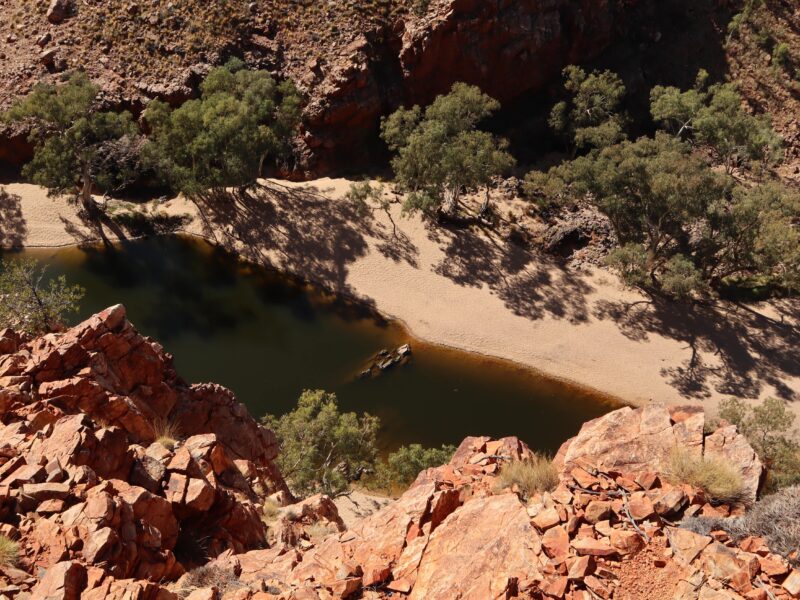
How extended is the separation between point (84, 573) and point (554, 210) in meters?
44.7

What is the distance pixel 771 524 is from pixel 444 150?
34.7 metres

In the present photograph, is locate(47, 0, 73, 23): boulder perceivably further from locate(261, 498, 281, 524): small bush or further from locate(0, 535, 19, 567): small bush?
locate(0, 535, 19, 567): small bush

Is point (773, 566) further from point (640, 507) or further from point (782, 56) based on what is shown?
point (782, 56)

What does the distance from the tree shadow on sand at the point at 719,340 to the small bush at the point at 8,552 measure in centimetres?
3605

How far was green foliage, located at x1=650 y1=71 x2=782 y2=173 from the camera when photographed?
48.8m

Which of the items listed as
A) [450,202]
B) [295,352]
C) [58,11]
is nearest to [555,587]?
[295,352]

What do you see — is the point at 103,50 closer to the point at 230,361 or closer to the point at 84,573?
the point at 230,361

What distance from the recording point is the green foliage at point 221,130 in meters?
45.1

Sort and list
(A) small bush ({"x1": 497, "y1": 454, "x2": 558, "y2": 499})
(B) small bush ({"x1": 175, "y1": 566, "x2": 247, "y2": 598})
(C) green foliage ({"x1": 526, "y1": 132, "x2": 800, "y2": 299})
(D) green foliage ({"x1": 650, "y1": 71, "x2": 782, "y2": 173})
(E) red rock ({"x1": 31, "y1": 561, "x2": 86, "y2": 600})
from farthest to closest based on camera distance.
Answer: (D) green foliage ({"x1": 650, "y1": 71, "x2": 782, "y2": 173}) → (C) green foliage ({"x1": 526, "y1": 132, "x2": 800, "y2": 299}) → (A) small bush ({"x1": 497, "y1": 454, "x2": 558, "y2": 499}) → (B) small bush ({"x1": 175, "y1": 566, "x2": 247, "y2": 598}) → (E) red rock ({"x1": 31, "y1": 561, "x2": 86, "y2": 600})

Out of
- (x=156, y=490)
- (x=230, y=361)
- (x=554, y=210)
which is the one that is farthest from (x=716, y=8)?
(x=156, y=490)

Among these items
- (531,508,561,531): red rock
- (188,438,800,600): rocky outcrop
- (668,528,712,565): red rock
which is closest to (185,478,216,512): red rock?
(188,438,800,600): rocky outcrop

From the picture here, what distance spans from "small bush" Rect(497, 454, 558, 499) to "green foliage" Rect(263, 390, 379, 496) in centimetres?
1297

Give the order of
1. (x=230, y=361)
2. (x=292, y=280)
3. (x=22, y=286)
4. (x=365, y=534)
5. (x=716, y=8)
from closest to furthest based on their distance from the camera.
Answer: (x=365, y=534) < (x=22, y=286) < (x=230, y=361) < (x=292, y=280) < (x=716, y=8)

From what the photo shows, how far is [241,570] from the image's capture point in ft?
51.6
